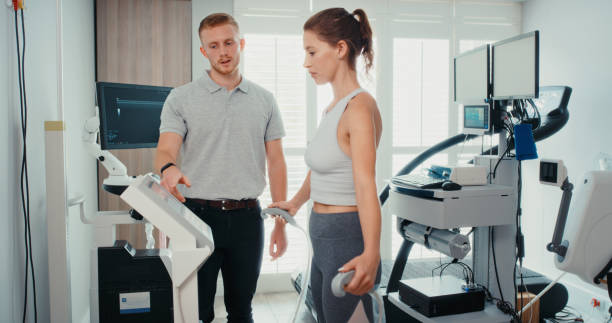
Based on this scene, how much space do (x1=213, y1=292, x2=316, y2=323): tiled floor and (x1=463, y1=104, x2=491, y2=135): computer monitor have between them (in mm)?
1617

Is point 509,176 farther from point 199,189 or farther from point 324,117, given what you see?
point 199,189

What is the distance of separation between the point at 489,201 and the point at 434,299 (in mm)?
536

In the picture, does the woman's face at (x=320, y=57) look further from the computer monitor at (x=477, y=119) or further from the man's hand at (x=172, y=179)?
the computer monitor at (x=477, y=119)

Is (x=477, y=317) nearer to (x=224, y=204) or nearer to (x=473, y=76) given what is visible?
(x=473, y=76)

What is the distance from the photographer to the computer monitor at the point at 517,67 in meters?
2.12

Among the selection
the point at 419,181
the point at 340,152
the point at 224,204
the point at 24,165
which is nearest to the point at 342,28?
the point at 340,152

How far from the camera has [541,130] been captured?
→ 275 centimetres

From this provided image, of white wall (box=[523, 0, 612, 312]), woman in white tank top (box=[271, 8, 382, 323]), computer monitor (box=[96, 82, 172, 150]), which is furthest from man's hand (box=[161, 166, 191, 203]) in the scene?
white wall (box=[523, 0, 612, 312])

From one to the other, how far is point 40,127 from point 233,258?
1.19 m

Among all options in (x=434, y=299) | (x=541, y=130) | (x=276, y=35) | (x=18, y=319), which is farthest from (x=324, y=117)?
(x=276, y=35)

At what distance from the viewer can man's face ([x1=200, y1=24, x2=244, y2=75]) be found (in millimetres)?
1786

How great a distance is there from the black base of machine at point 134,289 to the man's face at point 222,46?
76cm

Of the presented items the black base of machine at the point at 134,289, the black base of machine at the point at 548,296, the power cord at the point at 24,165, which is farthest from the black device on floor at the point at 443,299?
the power cord at the point at 24,165

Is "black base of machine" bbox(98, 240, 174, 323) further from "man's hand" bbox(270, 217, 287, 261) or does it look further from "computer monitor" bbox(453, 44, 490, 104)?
"computer monitor" bbox(453, 44, 490, 104)
